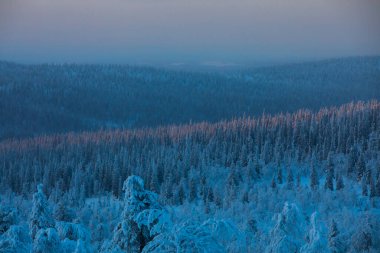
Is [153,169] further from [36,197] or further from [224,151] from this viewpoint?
[36,197]

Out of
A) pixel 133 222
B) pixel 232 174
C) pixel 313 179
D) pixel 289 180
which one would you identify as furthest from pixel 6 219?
pixel 232 174

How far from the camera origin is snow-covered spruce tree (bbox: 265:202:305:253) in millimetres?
22562

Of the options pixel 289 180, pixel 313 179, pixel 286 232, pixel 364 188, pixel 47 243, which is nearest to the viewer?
pixel 47 243

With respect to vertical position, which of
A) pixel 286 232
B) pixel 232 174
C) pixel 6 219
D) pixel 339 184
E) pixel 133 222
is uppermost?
pixel 133 222

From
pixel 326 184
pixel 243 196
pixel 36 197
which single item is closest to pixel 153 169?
pixel 243 196

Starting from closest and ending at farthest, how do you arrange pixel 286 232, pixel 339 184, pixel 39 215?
pixel 286 232, pixel 39 215, pixel 339 184

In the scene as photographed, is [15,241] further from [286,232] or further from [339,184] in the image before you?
[339,184]

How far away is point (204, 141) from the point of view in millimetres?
127062

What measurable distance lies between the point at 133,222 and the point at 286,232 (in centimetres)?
1079

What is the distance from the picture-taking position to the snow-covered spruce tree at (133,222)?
48.8 ft

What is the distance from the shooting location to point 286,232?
932 inches

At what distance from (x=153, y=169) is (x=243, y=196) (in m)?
23.2

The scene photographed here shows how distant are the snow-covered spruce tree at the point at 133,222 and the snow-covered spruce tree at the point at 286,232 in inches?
369

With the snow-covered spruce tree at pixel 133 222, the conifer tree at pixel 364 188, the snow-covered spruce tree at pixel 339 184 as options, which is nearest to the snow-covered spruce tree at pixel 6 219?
the snow-covered spruce tree at pixel 133 222
